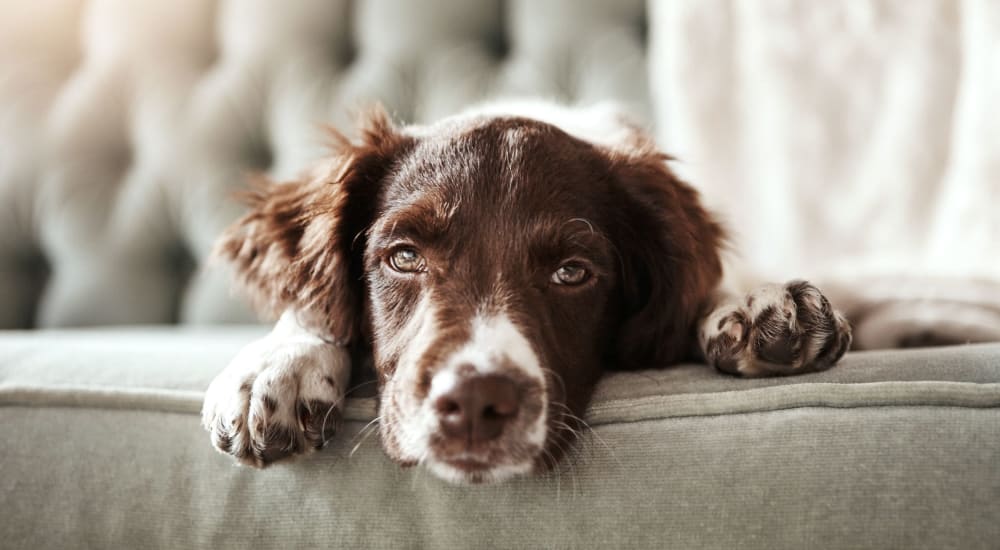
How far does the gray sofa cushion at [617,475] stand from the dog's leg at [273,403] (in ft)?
0.14

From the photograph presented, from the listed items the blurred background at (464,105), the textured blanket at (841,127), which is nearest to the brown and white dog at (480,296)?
the textured blanket at (841,127)

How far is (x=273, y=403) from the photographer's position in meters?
1.26

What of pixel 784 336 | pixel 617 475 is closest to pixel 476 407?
pixel 617 475

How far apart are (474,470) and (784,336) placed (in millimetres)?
A: 627

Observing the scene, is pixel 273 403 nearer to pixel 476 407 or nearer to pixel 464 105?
pixel 476 407

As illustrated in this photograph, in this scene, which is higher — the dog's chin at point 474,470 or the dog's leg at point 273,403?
the dog's chin at point 474,470

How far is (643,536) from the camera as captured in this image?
41.8 inches

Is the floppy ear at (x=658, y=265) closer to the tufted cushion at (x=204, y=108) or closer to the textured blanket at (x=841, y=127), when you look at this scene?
the textured blanket at (x=841, y=127)

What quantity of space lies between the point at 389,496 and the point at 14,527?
69 centimetres

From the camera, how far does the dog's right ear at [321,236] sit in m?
1.61

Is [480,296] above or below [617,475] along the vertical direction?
above

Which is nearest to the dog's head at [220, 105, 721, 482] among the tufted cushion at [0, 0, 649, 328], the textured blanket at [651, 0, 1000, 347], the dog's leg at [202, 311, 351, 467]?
the dog's leg at [202, 311, 351, 467]

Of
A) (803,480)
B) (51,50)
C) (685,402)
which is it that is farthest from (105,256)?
(803,480)

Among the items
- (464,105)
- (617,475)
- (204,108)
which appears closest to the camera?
(617,475)
